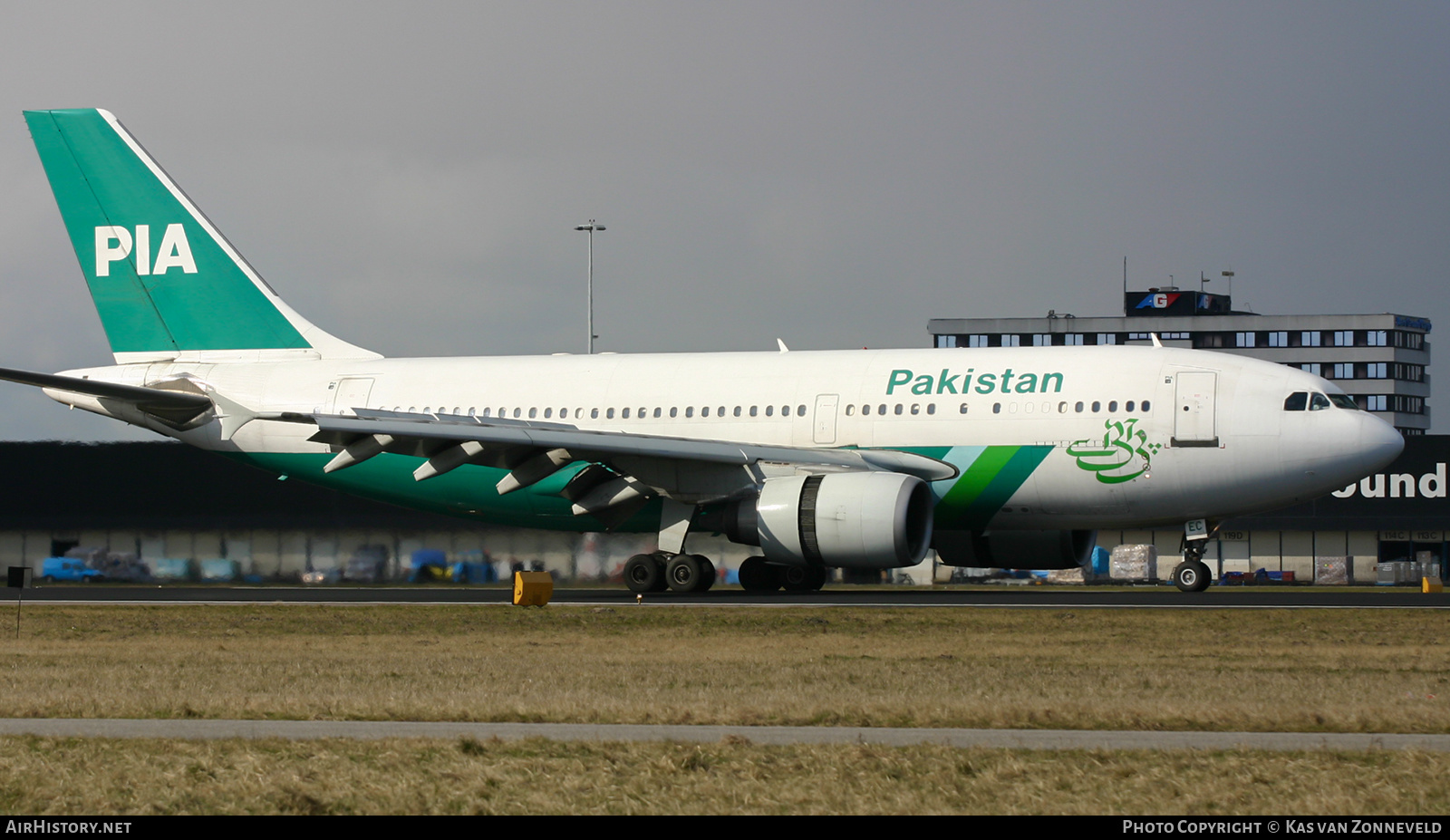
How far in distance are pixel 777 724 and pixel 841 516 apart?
14.1 meters

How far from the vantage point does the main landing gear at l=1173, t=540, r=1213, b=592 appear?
91.9 ft

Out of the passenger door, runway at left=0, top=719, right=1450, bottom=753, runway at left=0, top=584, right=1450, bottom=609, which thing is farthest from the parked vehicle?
runway at left=0, top=719, right=1450, bottom=753

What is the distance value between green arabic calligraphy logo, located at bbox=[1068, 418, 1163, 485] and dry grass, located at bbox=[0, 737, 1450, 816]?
1755cm

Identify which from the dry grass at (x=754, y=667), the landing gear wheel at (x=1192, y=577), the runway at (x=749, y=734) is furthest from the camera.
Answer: the landing gear wheel at (x=1192, y=577)

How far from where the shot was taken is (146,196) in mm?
33906

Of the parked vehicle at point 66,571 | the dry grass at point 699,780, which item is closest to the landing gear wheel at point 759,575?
the parked vehicle at point 66,571

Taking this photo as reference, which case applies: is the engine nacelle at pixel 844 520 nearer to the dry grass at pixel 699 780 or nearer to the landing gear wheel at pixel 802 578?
the landing gear wheel at pixel 802 578

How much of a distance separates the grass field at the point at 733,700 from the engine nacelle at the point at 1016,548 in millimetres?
6324

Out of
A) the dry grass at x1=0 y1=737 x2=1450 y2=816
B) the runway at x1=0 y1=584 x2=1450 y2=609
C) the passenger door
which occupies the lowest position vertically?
the dry grass at x1=0 y1=737 x2=1450 y2=816

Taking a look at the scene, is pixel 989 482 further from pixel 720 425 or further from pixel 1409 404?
pixel 1409 404

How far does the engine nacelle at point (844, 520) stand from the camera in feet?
82.8

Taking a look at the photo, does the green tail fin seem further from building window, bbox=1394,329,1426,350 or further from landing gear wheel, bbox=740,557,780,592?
building window, bbox=1394,329,1426,350

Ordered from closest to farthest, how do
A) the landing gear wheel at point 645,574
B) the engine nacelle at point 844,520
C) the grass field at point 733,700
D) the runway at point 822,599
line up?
the grass field at point 733,700, the runway at point 822,599, the engine nacelle at point 844,520, the landing gear wheel at point 645,574
